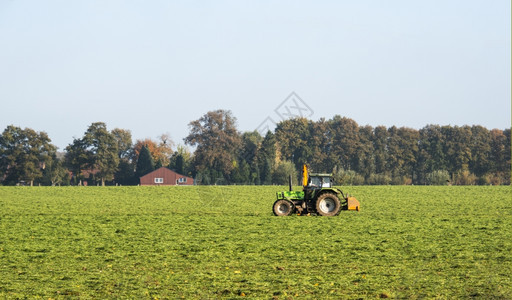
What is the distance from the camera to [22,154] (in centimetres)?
11025

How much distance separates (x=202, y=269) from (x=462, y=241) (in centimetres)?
903

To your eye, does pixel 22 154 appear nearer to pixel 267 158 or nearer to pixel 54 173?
pixel 54 173

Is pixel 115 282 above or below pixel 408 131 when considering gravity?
below

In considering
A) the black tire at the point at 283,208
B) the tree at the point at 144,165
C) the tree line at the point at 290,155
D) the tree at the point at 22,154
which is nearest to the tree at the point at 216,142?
the tree line at the point at 290,155

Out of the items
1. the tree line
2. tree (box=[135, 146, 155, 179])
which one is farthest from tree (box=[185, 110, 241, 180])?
tree (box=[135, 146, 155, 179])

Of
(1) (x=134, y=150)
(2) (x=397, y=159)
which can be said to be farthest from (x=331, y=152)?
(1) (x=134, y=150)

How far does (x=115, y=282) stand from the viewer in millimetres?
13000

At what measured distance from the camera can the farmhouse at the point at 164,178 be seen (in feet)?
389

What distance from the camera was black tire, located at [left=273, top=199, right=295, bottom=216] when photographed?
30141 mm

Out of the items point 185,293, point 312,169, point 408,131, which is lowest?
point 185,293

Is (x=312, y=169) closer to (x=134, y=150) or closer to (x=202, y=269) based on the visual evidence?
(x=134, y=150)

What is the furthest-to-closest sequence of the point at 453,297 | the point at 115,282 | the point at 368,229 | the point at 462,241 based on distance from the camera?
1. the point at 368,229
2. the point at 462,241
3. the point at 115,282
4. the point at 453,297

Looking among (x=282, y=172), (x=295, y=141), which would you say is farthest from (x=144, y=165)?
(x=282, y=172)

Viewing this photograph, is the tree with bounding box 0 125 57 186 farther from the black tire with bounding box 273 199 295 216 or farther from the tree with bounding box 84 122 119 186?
the black tire with bounding box 273 199 295 216
